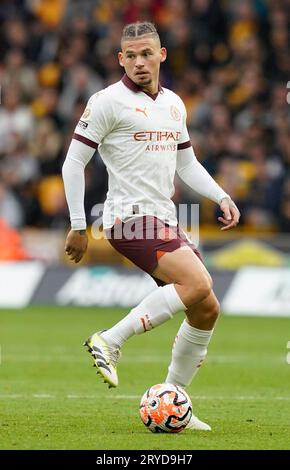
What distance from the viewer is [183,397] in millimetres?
7383

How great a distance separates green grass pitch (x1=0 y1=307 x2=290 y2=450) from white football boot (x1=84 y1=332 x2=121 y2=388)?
33 centimetres

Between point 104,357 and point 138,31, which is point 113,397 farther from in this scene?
point 138,31

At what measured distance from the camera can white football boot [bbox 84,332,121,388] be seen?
7156 millimetres

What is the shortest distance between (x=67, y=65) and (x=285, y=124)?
441 centimetres

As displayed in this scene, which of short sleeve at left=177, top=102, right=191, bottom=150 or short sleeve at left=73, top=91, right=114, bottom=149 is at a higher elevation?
short sleeve at left=73, top=91, right=114, bottom=149

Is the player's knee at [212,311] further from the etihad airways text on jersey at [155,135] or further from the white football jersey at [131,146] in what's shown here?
the etihad airways text on jersey at [155,135]

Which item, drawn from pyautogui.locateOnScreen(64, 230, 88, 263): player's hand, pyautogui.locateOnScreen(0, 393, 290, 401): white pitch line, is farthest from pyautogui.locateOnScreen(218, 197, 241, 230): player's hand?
pyautogui.locateOnScreen(0, 393, 290, 401): white pitch line

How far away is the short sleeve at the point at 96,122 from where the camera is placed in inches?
293

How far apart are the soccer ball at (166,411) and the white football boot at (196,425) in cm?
14

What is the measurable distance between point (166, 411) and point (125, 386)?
263 centimetres

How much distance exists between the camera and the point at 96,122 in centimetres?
743

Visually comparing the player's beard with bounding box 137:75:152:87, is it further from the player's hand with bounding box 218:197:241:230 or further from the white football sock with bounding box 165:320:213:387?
the white football sock with bounding box 165:320:213:387

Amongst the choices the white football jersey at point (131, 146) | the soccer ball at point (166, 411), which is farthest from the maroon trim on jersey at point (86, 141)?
the soccer ball at point (166, 411)
